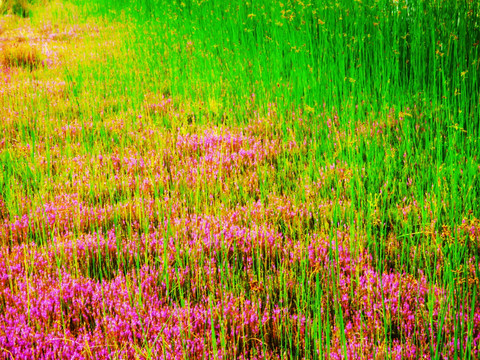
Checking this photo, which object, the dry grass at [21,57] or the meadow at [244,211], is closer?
the meadow at [244,211]

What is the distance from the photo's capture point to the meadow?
84.9 inches

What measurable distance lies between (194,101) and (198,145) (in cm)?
121

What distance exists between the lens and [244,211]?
123 inches

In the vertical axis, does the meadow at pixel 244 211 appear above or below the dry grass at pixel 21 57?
below

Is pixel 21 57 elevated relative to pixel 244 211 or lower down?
elevated

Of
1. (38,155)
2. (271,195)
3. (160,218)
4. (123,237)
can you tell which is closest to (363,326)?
(271,195)

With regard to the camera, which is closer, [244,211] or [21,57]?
[244,211]

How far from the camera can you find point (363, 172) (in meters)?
3.30

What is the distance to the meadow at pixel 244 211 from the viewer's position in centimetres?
216

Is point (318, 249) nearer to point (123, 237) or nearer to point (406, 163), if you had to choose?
point (406, 163)

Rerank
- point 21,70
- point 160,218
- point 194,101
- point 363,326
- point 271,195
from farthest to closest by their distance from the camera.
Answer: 1. point 21,70
2. point 194,101
3. point 271,195
4. point 160,218
5. point 363,326

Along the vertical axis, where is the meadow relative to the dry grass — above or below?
below

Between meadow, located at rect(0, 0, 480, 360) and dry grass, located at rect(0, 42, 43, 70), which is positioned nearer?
meadow, located at rect(0, 0, 480, 360)

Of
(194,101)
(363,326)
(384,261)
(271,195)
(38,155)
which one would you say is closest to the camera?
(363,326)
